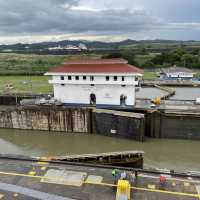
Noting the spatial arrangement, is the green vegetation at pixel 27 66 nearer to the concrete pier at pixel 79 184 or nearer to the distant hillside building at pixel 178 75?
the distant hillside building at pixel 178 75

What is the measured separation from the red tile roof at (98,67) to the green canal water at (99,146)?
670 cm

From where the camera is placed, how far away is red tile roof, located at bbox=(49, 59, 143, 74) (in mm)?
24781

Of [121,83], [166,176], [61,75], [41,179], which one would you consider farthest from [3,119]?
[166,176]

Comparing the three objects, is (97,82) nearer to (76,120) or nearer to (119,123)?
(76,120)

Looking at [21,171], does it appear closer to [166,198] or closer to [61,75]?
[166,198]

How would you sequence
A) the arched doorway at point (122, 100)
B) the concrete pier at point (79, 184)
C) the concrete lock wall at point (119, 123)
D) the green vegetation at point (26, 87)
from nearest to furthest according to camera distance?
the concrete pier at point (79, 184), the concrete lock wall at point (119, 123), the arched doorway at point (122, 100), the green vegetation at point (26, 87)

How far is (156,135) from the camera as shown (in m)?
23.0

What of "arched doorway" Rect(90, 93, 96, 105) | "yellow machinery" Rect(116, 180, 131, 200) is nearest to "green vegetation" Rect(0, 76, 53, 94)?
"arched doorway" Rect(90, 93, 96, 105)

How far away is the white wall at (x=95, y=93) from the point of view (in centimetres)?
2478

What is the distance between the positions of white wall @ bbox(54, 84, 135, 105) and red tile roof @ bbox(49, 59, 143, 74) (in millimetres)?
1583

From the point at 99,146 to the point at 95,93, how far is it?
6202 millimetres

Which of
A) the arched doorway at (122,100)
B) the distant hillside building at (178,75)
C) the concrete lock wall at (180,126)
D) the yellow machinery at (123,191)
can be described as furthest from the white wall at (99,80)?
the distant hillside building at (178,75)

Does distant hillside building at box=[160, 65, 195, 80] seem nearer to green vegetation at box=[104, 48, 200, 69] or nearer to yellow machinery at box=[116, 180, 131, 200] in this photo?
green vegetation at box=[104, 48, 200, 69]

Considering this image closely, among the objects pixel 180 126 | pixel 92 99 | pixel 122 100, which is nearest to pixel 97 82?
pixel 92 99
